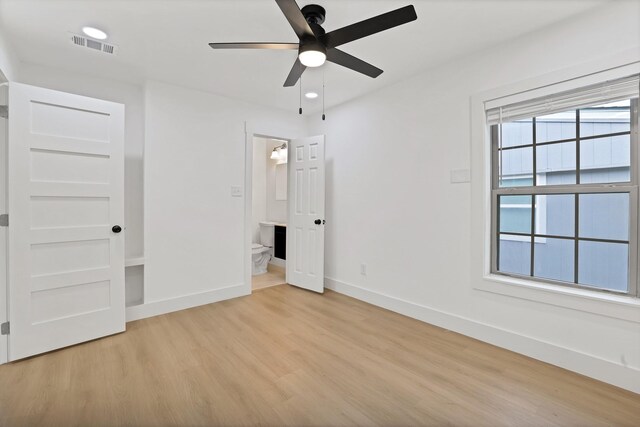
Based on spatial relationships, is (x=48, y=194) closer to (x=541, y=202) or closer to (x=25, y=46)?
(x=25, y=46)

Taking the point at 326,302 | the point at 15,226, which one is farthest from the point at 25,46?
the point at 326,302

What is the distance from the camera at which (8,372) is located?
209cm

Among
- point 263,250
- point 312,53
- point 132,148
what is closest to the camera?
point 312,53

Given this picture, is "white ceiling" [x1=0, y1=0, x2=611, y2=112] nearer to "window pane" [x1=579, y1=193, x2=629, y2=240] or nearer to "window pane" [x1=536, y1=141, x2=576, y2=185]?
"window pane" [x1=536, y1=141, x2=576, y2=185]

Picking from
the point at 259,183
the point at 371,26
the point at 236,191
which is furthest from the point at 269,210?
the point at 371,26

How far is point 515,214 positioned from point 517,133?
0.70 m

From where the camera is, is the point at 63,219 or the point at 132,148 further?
the point at 132,148

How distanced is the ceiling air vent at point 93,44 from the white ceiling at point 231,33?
0.18 ft

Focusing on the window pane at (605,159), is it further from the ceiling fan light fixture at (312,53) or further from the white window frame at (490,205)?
the ceiling fan light fixture at (312,53)

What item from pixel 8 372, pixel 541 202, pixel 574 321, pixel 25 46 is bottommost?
pixel 8 372

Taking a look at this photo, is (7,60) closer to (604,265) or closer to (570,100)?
(570,100)

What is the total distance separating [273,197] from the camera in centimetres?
584

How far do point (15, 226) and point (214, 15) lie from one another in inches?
86.5

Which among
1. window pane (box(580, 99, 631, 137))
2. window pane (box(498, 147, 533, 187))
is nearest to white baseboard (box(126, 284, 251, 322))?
window pane (box(498, 147, 533, 187))
